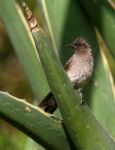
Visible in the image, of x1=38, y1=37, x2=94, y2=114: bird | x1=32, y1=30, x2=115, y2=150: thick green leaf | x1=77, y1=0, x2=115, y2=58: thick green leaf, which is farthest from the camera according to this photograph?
x1=38, y1=37, x2=94, y2=114: bird

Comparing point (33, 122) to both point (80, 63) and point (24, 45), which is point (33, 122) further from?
point (80, 63)

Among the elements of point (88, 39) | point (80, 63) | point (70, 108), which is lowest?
point (80, 63)

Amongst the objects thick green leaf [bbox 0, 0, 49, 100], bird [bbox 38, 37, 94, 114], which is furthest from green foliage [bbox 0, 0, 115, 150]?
bird [bbox 38, 37, 94, 114]

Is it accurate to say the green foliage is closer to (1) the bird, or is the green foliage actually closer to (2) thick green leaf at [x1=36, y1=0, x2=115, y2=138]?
(2) thick green leaf at [x1=36, y1=0, x2=115, y2=138]

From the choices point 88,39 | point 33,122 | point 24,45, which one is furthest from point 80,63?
point 33,122

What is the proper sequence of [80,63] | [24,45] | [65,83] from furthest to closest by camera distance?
[80,63] < [24,45] < [65,83]

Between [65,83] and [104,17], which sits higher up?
[65,83]
